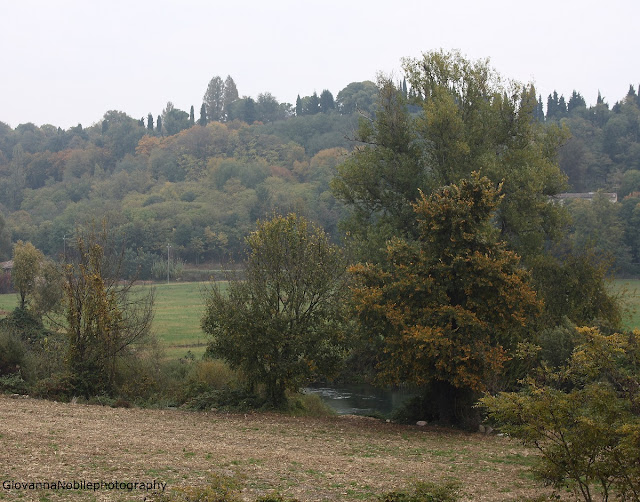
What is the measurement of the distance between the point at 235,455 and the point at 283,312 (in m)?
8.71

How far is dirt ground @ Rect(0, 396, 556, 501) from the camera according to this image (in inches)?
485

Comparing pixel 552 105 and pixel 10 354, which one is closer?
pixel 10 354

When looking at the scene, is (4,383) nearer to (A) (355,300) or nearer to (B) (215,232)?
(A) (355,300)

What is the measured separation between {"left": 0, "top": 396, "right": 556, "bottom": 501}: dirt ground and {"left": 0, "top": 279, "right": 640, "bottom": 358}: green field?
849 cm

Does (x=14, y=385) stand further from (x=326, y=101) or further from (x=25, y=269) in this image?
(x=326, y=101)

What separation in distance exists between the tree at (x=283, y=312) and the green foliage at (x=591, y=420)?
1178cm

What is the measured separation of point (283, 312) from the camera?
23844mm

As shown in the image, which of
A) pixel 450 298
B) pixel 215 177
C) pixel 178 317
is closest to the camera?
pixel 450 298

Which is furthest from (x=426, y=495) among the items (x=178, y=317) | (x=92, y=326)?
(x=178, y=317)

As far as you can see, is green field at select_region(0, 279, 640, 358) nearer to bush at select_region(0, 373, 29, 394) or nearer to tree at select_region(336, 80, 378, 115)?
bush at select_region(0, 373, 29, 394)

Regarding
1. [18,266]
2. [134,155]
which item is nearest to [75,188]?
[134,155]

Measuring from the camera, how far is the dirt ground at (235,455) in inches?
485

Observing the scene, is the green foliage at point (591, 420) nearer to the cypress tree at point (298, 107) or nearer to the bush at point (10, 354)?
the bush at point (10, 354)

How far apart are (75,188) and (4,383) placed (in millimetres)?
134306
